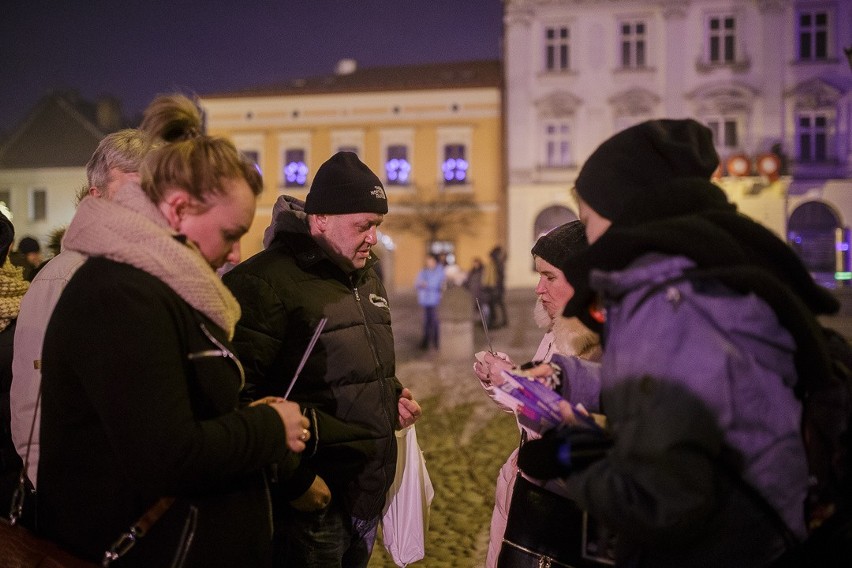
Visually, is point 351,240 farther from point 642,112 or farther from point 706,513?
point 642,112

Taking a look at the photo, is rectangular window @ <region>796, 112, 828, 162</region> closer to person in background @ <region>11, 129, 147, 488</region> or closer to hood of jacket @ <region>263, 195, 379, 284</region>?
hood of jacket @ <region>263, 195, 379, 284</region>

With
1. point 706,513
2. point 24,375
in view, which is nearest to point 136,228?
point 24,375

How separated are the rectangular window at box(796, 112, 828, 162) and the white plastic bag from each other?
31528mm

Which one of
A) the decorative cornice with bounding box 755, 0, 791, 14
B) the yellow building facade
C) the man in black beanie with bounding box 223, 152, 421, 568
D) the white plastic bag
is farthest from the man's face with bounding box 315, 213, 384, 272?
the decorative cornice with bounding box 755, 0, 791, 14

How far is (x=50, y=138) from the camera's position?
41.6 m

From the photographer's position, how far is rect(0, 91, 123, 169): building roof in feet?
134

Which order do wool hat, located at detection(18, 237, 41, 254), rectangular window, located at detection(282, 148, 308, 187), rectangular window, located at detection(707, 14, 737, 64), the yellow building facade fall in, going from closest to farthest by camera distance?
wool hat, located at detection(18, 237, 41, 254), rectangular window, located at detection(707, 14, 737, 64), the yellow building facade, rectangular window, located at detection(282, 148, 308, 187)

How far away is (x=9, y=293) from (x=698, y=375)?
2941 mm

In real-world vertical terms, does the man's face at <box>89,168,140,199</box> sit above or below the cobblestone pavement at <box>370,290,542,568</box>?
above

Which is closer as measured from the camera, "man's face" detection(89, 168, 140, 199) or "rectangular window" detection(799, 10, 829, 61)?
"man's face" detection(89, 168, 140, 199)

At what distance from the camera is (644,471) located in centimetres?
139

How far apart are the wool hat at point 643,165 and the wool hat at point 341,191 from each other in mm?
1347

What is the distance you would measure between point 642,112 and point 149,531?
31.6m

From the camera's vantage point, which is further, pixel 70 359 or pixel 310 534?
pixel 310 534
